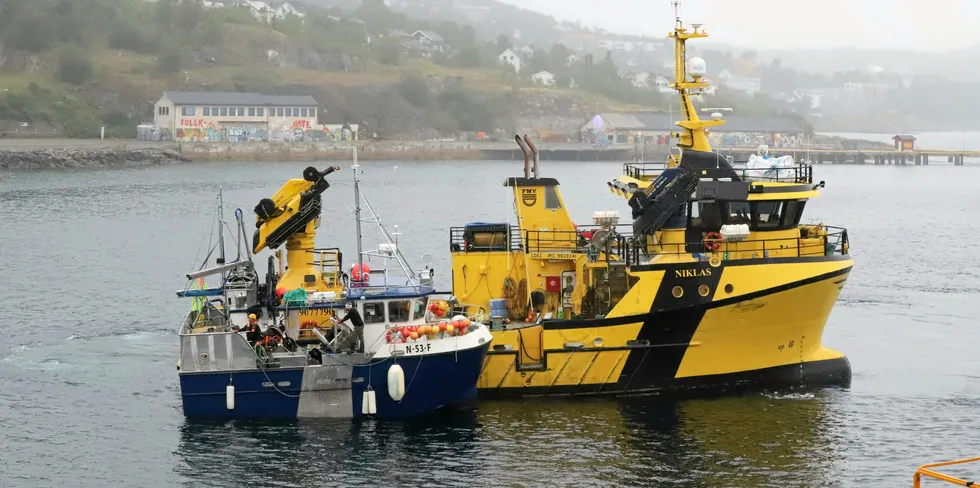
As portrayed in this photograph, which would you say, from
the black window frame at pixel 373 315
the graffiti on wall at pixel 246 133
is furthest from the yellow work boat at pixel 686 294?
the graffiti on wall at pixel 246 133

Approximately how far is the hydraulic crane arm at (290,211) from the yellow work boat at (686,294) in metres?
4.11

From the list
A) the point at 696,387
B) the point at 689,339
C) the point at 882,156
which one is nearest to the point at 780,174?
the point at 689,339

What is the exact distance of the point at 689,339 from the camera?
26828 mm

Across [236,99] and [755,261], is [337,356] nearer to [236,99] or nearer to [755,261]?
[755,261]

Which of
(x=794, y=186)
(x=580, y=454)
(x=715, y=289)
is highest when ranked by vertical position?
(x=794, y=186)

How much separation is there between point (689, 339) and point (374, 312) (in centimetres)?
657

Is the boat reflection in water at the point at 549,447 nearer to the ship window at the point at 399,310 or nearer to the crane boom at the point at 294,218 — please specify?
the ship window at the point at 399,310

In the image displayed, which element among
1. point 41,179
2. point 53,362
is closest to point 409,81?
point 41,179

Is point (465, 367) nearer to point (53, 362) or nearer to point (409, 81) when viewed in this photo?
point (53, 362)

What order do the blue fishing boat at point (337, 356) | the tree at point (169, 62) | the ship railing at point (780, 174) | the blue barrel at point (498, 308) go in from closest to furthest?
the blue fishing boat at point (337, 356)
the ship railing at point (780, 174)
the blue barrel at point (498, 308)
the tree at point (169, 62)

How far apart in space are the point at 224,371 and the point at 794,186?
12.4 metres

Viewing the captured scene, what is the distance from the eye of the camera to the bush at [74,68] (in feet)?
466

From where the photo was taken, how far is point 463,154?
146 meters

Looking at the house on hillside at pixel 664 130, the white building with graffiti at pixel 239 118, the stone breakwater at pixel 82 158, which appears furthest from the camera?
the house on hillside at pixel 664 130
